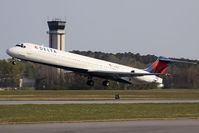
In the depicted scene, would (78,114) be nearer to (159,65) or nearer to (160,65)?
(159,65)

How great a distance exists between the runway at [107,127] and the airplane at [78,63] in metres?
26.0

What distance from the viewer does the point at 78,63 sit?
53.8 metres

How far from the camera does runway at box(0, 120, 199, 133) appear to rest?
72.1 feet

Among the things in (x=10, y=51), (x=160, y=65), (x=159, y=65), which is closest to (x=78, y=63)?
(x=10, y=51)

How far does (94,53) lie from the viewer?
159 m

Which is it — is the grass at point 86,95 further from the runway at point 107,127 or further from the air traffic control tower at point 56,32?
the air traffic control tower at point 56,32

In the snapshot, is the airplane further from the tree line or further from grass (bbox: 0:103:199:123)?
grass (bbox: 0:103:199:123)

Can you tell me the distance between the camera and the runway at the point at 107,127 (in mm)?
21984

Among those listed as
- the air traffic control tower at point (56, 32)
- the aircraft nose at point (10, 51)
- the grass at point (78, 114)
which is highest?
the air traffic control tower at point (56, 32)

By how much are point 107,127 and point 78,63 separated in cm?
3049

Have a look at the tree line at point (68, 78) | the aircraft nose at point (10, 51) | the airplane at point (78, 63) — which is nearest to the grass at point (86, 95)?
the airplane at point (78, 63)

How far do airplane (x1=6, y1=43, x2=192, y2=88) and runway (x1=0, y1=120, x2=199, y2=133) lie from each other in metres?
26.0

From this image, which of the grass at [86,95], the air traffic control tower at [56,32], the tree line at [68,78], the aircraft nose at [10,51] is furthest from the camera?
the air traffic control tower at [56,32]

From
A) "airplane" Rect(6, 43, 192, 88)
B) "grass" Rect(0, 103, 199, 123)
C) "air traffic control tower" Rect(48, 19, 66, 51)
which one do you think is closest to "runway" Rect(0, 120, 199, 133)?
"grass" Rect(0, 103, 199, 123)
